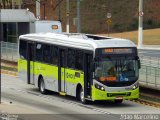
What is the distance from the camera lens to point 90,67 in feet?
77.3

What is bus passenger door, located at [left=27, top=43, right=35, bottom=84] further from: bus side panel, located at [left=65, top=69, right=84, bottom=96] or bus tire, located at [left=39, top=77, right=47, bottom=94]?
bus side panel, located at [left=65, top=69, right=84, bottom=96]

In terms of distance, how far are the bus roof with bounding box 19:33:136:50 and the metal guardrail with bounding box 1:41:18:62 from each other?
12478mm

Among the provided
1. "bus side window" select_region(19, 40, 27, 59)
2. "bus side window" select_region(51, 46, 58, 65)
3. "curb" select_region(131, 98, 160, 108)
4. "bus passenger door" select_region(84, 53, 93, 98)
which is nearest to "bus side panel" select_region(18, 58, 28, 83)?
"bus side window" select_region(19, 40, 27, 59)

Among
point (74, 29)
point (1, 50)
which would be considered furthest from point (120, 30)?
point (1, 50)

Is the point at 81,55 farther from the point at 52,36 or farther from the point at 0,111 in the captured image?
the point at 0,111

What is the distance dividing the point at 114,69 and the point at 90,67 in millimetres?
986

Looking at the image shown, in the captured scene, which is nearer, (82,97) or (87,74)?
(87,74)

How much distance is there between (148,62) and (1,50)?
64.6 feet

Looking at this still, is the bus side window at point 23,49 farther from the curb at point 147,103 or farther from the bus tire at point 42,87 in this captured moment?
the curb at point 147,103

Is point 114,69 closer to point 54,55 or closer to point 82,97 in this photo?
point 82,97

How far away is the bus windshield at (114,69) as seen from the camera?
23.2 metres

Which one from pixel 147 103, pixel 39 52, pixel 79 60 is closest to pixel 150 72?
pixel 147 103

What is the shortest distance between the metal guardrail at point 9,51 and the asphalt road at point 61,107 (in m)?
12.0

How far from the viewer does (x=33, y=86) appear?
3105 cm
